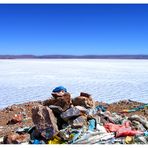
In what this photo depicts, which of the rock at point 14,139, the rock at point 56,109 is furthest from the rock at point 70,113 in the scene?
the rock at point 14,139

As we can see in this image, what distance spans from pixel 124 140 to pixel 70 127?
1.09 meters

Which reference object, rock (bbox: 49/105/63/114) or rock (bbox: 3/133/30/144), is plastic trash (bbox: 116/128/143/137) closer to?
rock (bbox: 49/105/63/114)

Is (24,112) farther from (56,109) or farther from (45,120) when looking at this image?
(45,120)

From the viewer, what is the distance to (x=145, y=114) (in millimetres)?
11055

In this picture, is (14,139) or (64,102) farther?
(64,102)

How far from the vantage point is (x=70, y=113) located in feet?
26.3

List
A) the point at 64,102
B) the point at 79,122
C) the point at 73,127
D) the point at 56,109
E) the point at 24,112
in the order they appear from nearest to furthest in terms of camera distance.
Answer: the point at 73,127, the point at 79,122, the point at 56,109, the point at 64,102, the point at 24,112

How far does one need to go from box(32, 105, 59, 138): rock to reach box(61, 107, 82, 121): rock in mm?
207

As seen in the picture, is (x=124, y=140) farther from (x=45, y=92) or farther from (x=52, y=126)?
(x=45, y=92)

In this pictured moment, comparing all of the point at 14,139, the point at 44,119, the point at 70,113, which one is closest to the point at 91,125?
the point at 70,113

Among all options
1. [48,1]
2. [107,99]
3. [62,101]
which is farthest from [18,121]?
[107,99]

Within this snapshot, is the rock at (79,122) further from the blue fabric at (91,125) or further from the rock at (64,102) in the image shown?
the rock at (64,102)

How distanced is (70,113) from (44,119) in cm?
55

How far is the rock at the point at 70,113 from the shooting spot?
8.00m
